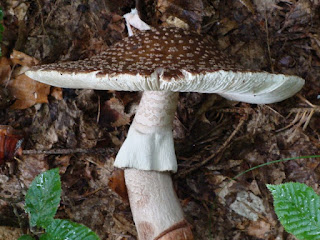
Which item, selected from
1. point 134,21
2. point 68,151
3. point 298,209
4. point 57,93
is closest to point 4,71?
point 57,93

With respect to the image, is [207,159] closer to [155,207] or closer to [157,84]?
[155,207]

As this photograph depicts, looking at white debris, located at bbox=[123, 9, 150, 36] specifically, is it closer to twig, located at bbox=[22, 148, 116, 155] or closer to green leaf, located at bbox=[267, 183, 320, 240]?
twig, located at bbox=[22, 148, 116, 155]

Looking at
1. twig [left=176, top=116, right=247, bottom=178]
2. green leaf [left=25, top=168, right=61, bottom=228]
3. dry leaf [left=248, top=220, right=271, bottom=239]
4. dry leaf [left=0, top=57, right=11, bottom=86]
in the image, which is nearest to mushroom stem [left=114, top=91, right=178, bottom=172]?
twig [left=176, top=116, right=247, bottom=178]

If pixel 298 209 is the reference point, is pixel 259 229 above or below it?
below

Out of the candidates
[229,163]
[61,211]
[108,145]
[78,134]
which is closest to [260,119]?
[229,163]

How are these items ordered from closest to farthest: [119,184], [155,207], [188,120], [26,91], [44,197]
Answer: [44,197] → [155,207] → [119,184] → [26,91] → [188,120]

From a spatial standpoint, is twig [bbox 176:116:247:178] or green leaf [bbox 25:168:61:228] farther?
twig [bbox 176:116:247:178]

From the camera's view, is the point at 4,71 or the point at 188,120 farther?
the point at 188,120
